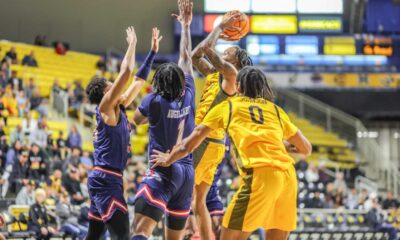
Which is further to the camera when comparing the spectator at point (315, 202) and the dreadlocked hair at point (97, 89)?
the spectator at point (315, 202)

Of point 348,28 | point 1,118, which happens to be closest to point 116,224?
point 1,118

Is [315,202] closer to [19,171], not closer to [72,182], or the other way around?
[72,182]

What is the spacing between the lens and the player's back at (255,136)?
6156 mm

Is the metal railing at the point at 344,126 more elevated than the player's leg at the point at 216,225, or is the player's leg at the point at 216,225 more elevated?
the player's leg at the point at 216,225

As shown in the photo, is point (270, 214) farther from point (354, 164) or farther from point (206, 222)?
point (354, 164)

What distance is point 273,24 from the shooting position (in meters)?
23.9

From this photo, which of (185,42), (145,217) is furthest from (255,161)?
(185,42)

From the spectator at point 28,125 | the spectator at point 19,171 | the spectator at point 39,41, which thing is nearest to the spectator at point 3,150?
the spectator at point 19,171

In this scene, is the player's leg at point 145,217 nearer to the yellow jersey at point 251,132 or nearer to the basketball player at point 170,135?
the basketball player at point 170,135

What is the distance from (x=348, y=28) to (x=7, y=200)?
628 inches

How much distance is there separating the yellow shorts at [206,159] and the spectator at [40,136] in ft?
31.4

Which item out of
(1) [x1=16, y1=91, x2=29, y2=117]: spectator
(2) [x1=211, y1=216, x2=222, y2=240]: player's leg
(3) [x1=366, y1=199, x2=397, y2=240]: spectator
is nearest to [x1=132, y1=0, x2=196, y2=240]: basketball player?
(2) [x1=211, y1=216, x2=222, y2=240]: player's leg

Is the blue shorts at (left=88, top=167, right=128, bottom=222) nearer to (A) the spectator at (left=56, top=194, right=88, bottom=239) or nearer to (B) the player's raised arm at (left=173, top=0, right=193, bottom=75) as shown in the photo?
(B) the player's raised arm at (left=173, top=0, right=193, bottom=75)

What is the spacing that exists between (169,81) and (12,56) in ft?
49.2
